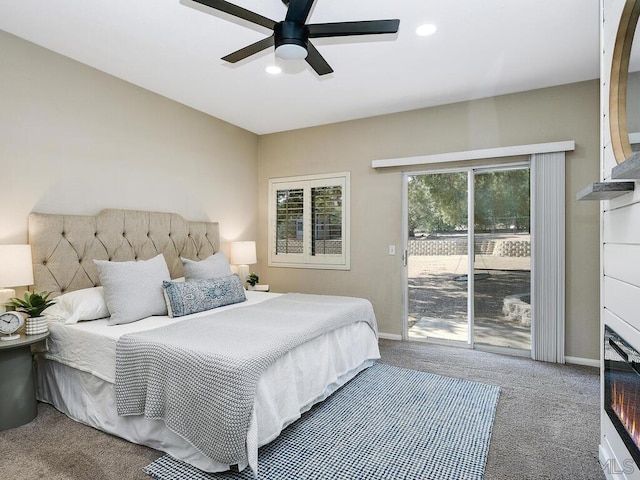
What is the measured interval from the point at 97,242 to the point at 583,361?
4453mm

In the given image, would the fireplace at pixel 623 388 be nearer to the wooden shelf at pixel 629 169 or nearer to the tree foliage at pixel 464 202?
the wooden shelf at pixel 629 169

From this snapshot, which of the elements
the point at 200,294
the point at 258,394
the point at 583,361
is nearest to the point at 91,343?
the point at 200,294

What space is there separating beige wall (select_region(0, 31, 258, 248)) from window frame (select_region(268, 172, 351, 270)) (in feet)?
2.33

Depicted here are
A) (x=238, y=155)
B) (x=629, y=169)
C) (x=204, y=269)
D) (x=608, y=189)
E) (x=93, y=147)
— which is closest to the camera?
(x=629, y=169)

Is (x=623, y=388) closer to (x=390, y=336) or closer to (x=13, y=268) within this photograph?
(x=390, y=336)

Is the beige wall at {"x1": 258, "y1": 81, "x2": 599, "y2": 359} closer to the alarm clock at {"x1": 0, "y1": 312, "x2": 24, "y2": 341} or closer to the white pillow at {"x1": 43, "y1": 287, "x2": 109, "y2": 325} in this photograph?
the white pillow at {"x1": 43, "y1": 287, "x2": 109, "y2": 325}

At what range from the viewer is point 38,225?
2.68 meters

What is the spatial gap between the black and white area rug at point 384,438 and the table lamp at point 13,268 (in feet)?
4.92

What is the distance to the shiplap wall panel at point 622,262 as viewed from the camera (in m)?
1.46

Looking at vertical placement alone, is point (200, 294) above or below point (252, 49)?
below

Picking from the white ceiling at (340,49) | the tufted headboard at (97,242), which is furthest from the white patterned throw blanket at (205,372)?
the white ceiling at (340,49)

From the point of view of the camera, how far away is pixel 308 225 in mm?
4816

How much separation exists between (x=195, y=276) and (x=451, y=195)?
9.17 ft

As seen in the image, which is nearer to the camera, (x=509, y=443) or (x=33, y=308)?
(x=509, y=443)
